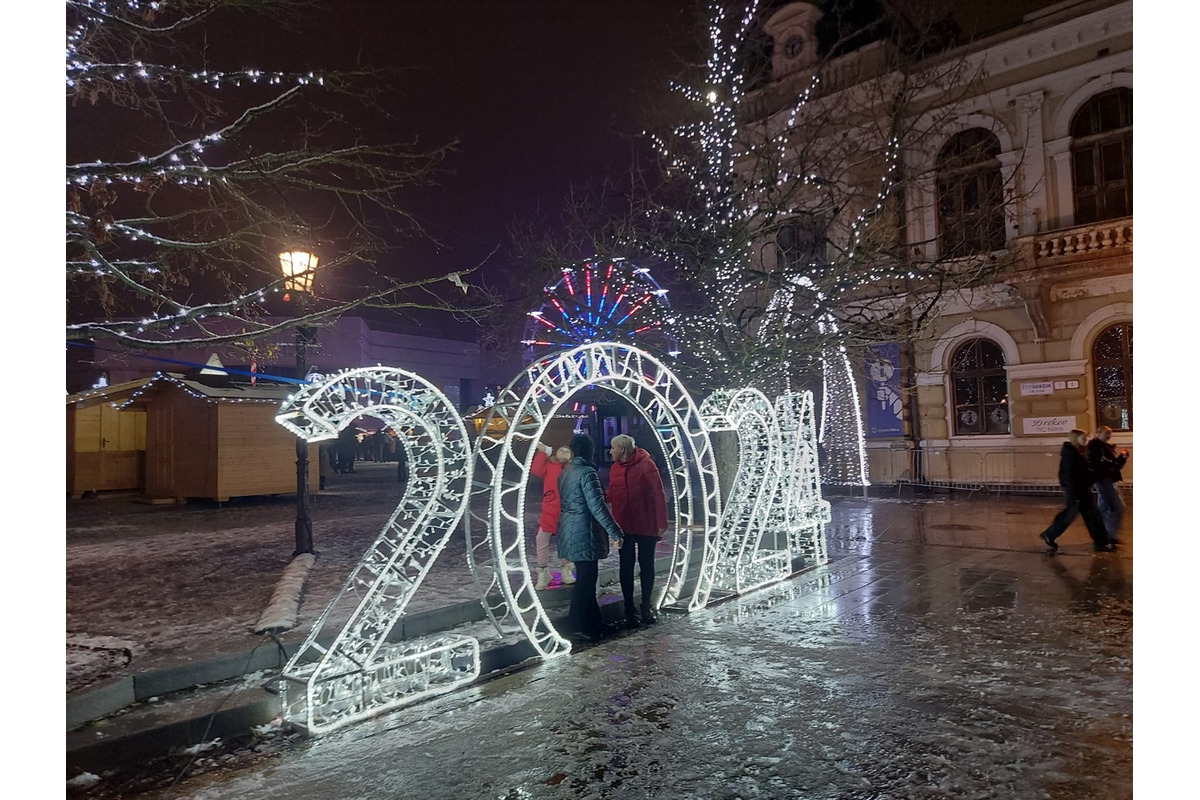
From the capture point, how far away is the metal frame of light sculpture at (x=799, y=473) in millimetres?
9391

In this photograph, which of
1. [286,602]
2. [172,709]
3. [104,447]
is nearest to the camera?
[172,709]

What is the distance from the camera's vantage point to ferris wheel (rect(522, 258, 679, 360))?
1223 cm

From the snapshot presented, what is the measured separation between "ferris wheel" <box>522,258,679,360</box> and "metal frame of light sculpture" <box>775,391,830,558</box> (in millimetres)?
2470

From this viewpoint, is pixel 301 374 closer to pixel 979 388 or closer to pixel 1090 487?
pixel 1090 487

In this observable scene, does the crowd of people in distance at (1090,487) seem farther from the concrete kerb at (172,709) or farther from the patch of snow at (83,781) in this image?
the patch of snow at (83,781)

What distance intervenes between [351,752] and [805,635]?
3.92 m

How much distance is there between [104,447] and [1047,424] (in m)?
23.9

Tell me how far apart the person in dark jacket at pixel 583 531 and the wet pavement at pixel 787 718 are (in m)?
0.34

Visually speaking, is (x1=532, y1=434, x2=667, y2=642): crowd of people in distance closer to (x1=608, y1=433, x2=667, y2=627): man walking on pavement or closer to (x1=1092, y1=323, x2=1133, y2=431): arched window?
(x1=608, y1=433, x2=667, y2=627): man walking on pavement

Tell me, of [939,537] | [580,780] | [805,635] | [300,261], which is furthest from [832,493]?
[580,780]

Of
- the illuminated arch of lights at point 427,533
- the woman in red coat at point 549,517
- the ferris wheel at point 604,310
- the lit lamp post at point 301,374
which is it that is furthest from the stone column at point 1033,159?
the lit lamp post at point 301,374

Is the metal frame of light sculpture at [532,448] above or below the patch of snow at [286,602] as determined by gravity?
above

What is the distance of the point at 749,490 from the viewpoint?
8648 mm

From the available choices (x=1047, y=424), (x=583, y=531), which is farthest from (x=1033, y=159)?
(x=583, y=531)
